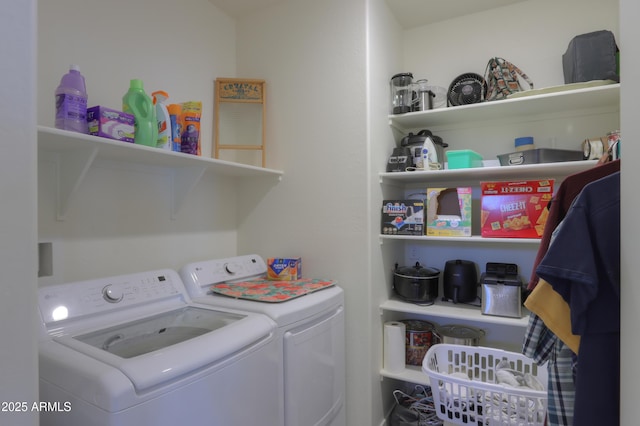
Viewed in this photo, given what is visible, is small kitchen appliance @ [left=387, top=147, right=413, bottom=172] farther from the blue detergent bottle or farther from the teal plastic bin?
the blue detergent bottle

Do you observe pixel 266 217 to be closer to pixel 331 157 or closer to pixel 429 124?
pixel 331 157

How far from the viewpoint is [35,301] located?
607 mm

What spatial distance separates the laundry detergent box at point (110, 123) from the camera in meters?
1.30

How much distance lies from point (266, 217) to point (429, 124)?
1225mm

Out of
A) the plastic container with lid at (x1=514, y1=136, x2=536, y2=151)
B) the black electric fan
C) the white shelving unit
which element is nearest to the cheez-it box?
the white shelving unit

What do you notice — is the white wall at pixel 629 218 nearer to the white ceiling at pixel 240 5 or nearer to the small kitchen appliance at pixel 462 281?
the small kitchen appliance at pixel 462 281

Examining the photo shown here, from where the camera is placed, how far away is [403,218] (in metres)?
1.98

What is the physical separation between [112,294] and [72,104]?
2.38 feet

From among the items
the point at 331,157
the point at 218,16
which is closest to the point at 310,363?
the point at 331,157

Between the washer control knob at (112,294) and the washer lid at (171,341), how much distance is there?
4.8 inches

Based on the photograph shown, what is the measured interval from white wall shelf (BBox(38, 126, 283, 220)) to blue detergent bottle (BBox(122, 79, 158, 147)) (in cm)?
7

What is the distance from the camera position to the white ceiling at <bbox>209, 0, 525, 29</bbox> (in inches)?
82.4

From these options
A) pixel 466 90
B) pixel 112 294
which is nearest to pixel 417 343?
pixel 466 90

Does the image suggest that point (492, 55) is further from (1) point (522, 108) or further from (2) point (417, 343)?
(2) point (417, 343)
